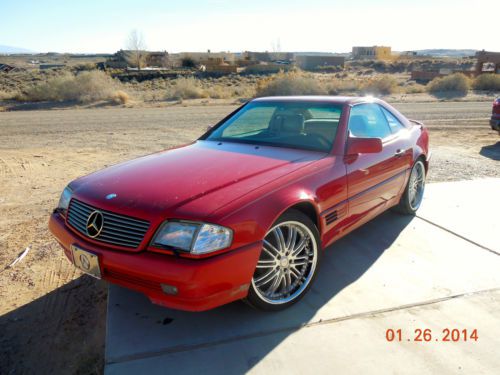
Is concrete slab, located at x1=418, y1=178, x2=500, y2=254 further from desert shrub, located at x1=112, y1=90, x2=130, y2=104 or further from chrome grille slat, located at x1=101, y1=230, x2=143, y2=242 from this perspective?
desert shrub, located at x1=112, y1=90, x2=130, y2=104

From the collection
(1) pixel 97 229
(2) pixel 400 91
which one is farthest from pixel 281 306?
(2) pixel 400 91

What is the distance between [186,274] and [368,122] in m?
2.57

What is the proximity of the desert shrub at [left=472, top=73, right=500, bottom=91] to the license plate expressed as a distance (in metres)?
32.7

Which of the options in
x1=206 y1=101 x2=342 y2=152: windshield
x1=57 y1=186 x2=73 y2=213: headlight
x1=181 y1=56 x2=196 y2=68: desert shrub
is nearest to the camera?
x1=57 y1=186 x2=73 y2=213: headlight

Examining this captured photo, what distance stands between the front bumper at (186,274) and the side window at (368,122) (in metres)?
1.79

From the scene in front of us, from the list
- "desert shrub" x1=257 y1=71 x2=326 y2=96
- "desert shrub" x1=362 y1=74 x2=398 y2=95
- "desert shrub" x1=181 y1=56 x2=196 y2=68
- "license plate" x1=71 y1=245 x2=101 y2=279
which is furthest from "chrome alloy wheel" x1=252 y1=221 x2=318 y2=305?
"desert shrub" x1=181 y1=56 x2=196 y2=68

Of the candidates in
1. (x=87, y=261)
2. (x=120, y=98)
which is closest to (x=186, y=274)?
(x=87, y=261)

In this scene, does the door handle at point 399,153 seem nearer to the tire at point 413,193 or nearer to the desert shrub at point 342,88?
the tire at point 413,193

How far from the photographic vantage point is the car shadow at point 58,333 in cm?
257

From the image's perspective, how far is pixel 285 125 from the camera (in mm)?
3789

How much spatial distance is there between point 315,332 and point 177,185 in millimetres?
1308

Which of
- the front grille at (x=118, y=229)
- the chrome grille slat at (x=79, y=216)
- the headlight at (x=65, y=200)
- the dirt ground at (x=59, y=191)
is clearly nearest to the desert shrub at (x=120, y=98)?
the dirt ground at (x=59, y=191)

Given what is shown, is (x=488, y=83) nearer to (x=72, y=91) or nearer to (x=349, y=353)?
(x=72, y=91)

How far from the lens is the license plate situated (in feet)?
8.15
